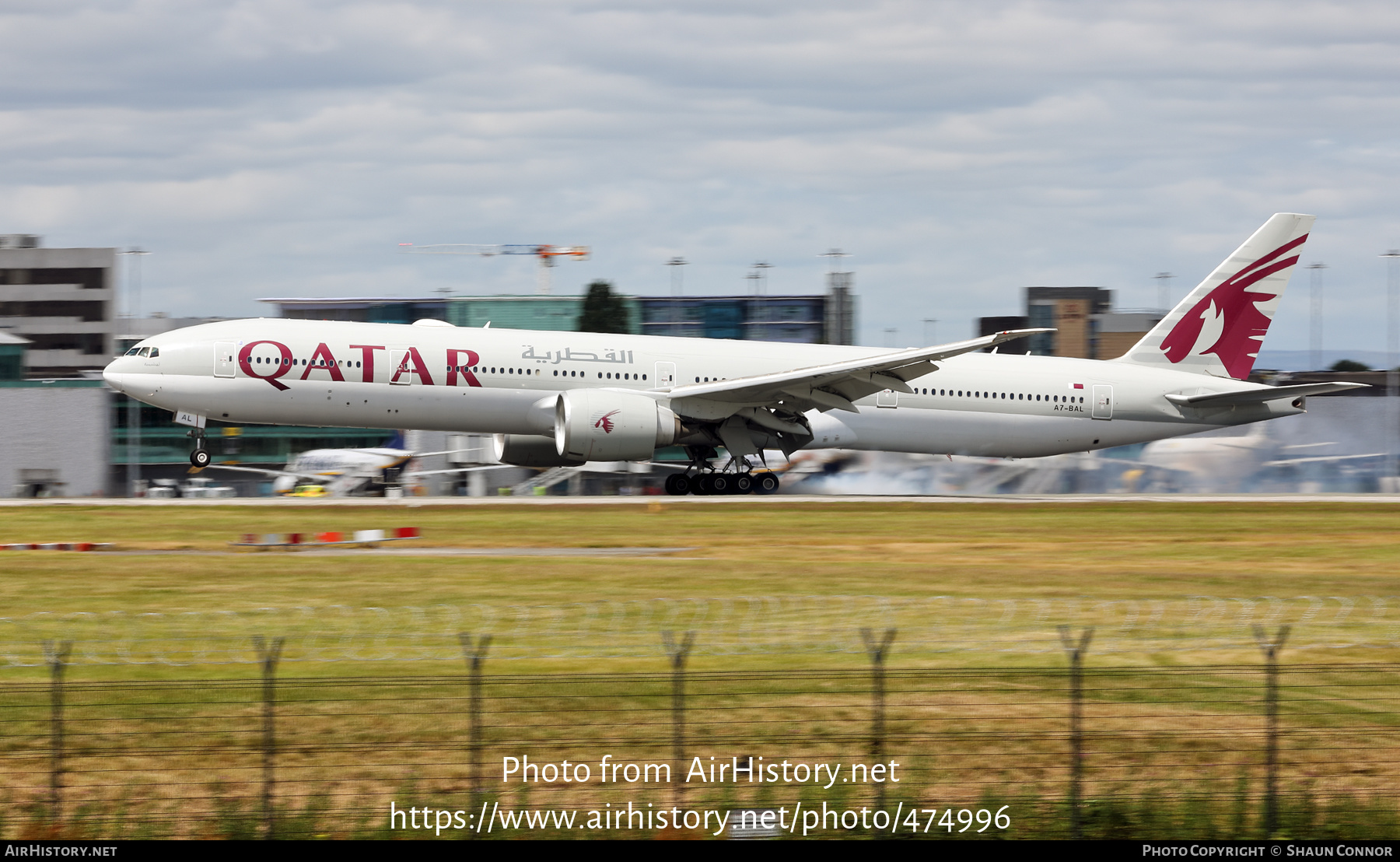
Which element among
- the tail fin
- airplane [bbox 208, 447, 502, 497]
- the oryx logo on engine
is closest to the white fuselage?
the tail fin

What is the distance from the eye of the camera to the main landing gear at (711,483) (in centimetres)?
4250

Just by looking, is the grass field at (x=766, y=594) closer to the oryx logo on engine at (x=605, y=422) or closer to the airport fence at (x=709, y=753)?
the airport fence at (x=709, y=753)

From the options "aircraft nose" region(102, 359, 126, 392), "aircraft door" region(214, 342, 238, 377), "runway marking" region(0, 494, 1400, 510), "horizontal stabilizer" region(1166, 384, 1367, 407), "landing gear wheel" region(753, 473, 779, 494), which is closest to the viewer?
"aircraft door" region(214, 342, 238, 377)

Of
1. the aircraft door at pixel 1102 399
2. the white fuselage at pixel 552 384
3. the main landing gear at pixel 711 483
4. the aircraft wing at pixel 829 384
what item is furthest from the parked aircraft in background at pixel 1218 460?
the main landing gear at pixel 711 483

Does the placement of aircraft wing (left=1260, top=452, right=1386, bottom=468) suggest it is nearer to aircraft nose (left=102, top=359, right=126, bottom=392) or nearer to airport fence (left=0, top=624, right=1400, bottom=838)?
aircraft nose (left=102, top=359, right=126, bottom=392)

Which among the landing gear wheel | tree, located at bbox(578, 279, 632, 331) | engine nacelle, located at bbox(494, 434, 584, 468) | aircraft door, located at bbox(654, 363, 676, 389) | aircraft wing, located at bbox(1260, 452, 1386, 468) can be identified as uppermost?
tree, located at bbox(578, 279, 632, 331)

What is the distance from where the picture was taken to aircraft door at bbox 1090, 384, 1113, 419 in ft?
149

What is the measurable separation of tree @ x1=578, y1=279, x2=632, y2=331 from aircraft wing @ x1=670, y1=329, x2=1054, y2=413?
9382 cm

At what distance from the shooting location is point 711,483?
4250 cm

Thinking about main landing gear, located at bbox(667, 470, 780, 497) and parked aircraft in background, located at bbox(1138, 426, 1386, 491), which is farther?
parked aircraft in background, located at bbox(1138, 426, 1386, 491)

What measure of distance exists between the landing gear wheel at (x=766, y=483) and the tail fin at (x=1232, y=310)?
12524mm

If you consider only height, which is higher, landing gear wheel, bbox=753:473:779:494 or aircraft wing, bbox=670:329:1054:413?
aircraft wing, bbox=670:329:1054:413

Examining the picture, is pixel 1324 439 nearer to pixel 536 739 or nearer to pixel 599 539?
pixel 599 539

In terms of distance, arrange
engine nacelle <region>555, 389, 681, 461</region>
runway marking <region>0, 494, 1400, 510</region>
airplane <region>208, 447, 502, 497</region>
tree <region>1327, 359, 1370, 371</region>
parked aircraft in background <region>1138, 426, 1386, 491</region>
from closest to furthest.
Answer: engine nacelle <region>555, 389, 681, 461</region>, runway marking <region>0, 494, 1400, 510</region>, parked aircraft in background <region>1138, 426, 1386, 491</region>, airplane <region>208, 447, 502, 497</region>, tree <region>1327, 359, 1370, 371</region>
